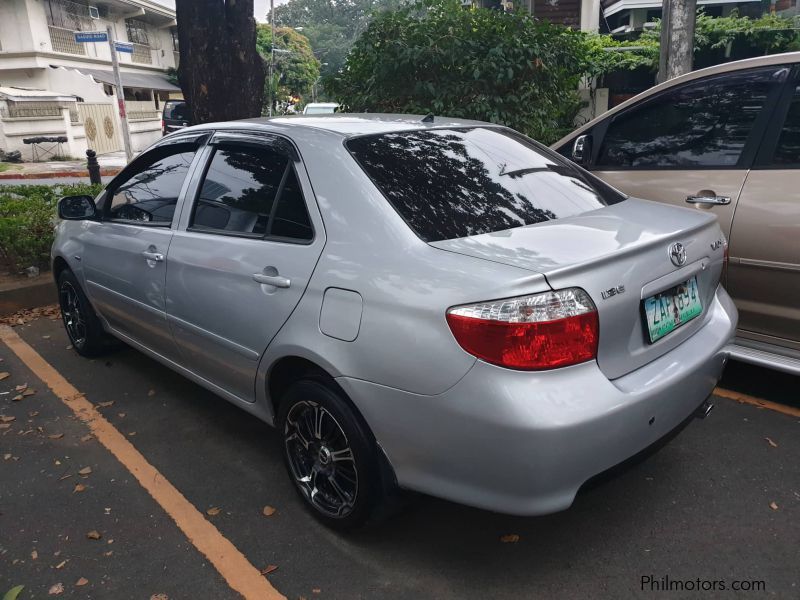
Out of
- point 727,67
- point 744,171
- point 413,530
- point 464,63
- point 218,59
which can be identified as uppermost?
point 218,59

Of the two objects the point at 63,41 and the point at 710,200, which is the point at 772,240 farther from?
the point at 63,41

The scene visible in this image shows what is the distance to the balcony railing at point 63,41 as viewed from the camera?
29.2 meters

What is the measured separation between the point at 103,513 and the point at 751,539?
2.74 m

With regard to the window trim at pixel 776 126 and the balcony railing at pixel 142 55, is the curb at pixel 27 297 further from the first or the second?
the balcony railing at pixel 142 55

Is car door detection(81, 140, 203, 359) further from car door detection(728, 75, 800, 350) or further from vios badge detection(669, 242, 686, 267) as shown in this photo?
car door detection(728, 75, 800, 350)

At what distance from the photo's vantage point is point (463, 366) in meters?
2.10

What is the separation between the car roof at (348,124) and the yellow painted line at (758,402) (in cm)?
210

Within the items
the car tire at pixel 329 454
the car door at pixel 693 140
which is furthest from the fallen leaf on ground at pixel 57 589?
the car door at pixel 693 140

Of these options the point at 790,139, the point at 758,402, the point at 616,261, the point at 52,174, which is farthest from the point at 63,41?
the point at 616,261

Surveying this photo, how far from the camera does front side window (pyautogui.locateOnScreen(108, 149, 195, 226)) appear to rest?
11.8 feet

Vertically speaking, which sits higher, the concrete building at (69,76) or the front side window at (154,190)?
the concrete building at (69,76)

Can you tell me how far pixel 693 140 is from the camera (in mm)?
3986

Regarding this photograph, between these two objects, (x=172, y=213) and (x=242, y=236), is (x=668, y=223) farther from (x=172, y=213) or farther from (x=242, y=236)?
(x=172, y=213)

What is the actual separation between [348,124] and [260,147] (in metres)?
0.43
